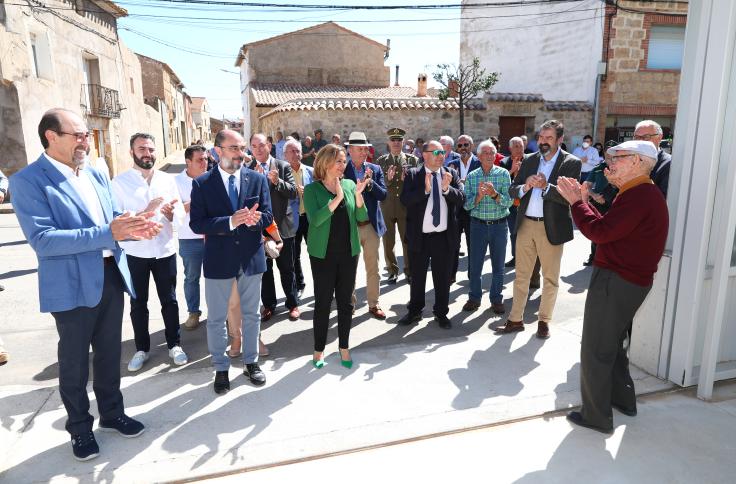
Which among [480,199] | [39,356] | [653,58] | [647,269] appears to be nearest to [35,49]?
[39,356]

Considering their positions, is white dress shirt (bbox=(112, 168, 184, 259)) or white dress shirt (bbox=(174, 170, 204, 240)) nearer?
white dress shirt (bbox=(112, 168, 184, 259))

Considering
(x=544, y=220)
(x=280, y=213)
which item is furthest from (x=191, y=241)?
(x=544, y=220)

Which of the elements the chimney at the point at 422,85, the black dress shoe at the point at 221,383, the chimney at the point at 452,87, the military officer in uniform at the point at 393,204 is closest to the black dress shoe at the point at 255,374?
the black dress shoe at the point at 221,383

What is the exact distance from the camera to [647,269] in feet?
9.59

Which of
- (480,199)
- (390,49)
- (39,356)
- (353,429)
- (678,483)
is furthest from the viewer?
(390,49)

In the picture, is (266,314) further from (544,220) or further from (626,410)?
(626,410)

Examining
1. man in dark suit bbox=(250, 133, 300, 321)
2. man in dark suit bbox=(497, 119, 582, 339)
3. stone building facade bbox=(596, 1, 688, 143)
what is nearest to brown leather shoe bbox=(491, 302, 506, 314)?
man in dark suit bbox=(497, 119, 582, 339)

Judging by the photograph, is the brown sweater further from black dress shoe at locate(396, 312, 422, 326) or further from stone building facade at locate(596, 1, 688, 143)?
stone building facade at locate(596, 1, 688, 143)

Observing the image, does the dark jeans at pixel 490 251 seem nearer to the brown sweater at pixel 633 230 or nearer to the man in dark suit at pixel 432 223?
the man in dark suit at pixel 432 223

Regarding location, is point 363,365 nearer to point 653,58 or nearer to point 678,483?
point 678,483

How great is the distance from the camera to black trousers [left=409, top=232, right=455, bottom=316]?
16.5ft

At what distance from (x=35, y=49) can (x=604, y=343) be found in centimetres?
1731

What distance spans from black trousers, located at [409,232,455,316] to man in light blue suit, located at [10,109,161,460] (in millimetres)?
2892

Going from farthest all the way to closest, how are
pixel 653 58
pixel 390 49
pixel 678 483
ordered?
1. pixel 390 49
2. pixel 653 58
3. pixel 678 483
